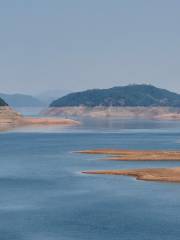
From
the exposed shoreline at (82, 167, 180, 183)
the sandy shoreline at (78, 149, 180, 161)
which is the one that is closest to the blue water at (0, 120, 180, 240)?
the exposed shoreline at (82, 167, 180, 183)

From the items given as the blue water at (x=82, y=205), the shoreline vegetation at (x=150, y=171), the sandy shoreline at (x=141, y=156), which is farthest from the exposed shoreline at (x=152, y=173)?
the sandy shoreline at (x=141, y=156)

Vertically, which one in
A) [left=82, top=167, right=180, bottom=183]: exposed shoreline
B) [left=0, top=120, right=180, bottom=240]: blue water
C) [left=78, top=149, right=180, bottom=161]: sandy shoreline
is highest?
[left=78, top=149, right=180, bottom=161]: sandy shoreline

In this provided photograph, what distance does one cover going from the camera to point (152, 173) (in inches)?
4011

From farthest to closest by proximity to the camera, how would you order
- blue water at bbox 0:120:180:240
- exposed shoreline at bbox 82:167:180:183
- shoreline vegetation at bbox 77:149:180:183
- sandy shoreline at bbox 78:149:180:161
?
1. sandy shoreline at bbox 78:149:180:161
2. shoreline vegetation at bbox 77:149:180:183
3. exposed shoreline at bbox 82:167:180:183
4. blue water at bbox 0:120:180:240

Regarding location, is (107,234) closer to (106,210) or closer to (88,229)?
(88,229)

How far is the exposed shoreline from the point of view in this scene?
3792 inches

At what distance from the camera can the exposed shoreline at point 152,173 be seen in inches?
3792

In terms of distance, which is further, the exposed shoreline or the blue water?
the exposed shoreline

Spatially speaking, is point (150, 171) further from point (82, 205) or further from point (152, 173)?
point (82, 205)

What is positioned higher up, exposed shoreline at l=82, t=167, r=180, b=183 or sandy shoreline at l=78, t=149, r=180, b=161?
sandy shoreline at l=78, t=149, r=180, b=161

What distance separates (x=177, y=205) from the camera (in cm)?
7600

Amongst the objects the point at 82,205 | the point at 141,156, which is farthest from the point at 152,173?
the point at 141,156

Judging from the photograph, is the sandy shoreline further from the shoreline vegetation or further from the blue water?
the blue water

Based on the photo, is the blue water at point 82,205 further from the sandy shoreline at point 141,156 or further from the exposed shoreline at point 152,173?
the sandy shoreline at point 141,156
